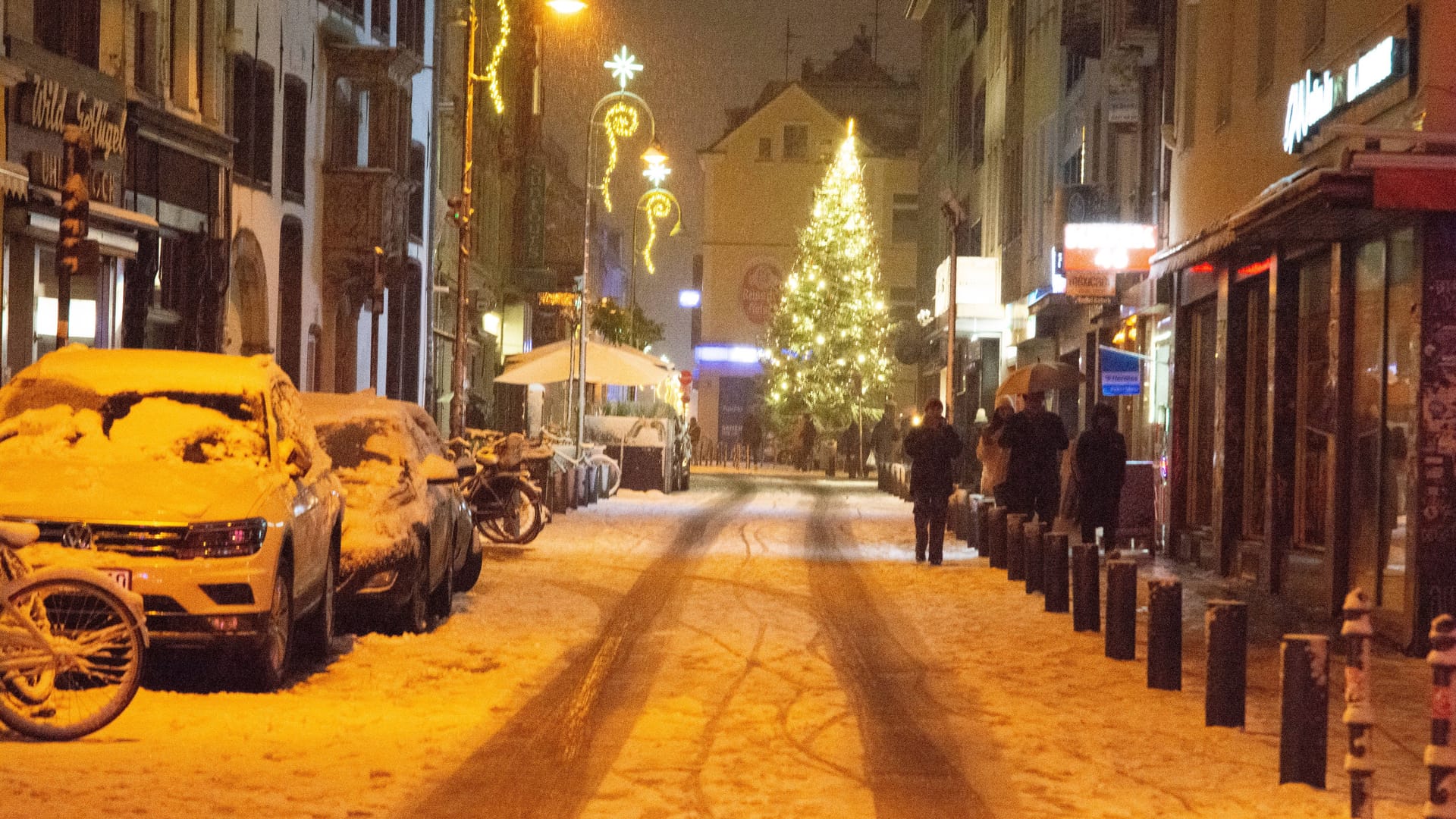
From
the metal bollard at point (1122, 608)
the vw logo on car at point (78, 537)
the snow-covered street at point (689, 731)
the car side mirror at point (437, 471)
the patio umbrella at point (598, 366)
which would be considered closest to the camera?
the snow-covered street at point (689, 731)

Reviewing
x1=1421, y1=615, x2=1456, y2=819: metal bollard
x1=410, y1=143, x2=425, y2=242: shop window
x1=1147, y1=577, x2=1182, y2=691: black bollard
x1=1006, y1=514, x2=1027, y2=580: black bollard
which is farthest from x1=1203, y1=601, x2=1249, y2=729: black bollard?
x1=410, y1=143, x2=425, y2=242: shop window

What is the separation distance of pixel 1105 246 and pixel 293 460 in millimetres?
16921

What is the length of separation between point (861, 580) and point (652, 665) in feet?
24.6

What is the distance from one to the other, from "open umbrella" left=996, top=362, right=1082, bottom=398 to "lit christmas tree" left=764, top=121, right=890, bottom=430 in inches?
1628

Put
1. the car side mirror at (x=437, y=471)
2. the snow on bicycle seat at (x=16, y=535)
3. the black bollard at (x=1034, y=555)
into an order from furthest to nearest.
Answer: the black bollard at (x=1034, y=555)
the car side mirror at (x=437, y=471)
the snow on bicycle seat at (x=16, y=535)

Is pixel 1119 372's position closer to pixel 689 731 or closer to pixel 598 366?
pixel 598 366

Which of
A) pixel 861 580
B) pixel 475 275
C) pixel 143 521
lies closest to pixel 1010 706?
pixel 143 521

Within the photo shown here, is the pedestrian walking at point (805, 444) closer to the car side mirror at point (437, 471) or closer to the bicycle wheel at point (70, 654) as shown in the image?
the car side mirror at point (437, 471)

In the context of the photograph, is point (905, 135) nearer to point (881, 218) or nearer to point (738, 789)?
point (881, 218)

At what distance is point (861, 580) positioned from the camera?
784 inches

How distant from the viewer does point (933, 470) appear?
72.2 ft

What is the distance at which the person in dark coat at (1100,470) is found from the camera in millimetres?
21578

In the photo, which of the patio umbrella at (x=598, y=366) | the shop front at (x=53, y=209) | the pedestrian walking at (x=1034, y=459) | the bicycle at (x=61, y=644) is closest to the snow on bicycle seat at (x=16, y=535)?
the bicycle at (x=61, y=644)

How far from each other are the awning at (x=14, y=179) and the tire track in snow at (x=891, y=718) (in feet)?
28.0
